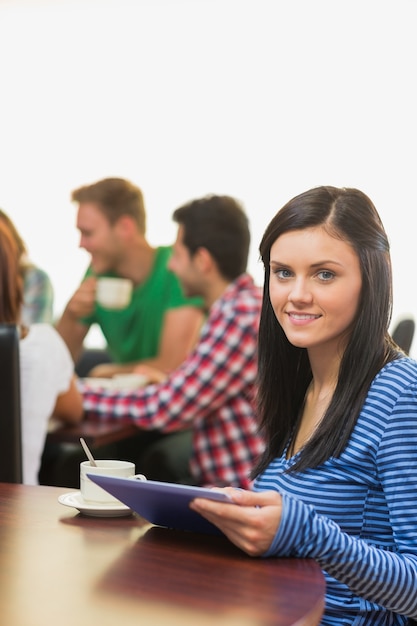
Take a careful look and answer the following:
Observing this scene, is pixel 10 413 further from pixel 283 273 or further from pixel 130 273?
pixel 130 273

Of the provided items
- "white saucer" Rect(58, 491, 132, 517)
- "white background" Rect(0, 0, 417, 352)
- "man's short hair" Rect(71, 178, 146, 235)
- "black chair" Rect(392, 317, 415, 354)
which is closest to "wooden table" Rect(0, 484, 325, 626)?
"white saucer" Rect(58, 491, 132, 517)

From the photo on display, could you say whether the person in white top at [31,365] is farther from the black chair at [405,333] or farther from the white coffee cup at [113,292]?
the black chair at [405,333]

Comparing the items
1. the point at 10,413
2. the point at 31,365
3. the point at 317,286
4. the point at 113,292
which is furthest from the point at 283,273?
the point at 113,292

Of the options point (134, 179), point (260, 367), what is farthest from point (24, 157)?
point (260, 367)

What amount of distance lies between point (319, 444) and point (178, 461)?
5.11 feet

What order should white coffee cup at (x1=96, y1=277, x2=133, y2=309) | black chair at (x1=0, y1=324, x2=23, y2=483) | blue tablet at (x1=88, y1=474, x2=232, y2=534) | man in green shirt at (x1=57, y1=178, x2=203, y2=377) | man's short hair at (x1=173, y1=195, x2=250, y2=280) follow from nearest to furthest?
blue tablet at (x1=88, y1=474, x2=232, y2=534)
black chair at (x1=0, y1=324, x2=23, y2=483)
man's short hair at (x1=173, y1=195, x2=250, y2=280)
white coffee cup at (x1=96, y1=277, x2=133, y2=309)
man in green shirt at (x1=57, y1=178, x2=203, y2=377)

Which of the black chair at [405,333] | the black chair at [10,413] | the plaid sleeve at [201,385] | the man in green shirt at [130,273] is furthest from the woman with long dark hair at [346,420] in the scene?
the man in green shirt at [130,273]

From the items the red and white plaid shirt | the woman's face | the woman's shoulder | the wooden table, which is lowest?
the red and white plaid shirt

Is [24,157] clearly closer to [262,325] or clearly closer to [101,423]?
[101,423]

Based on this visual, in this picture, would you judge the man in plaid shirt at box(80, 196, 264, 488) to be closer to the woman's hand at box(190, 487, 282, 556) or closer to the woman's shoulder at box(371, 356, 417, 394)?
the woman's shoulder at box(371, 356, 417, 394)

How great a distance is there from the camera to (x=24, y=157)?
17.1 ft

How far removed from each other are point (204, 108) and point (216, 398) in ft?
8.67

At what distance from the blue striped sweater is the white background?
3235 mm

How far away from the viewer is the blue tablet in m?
1.03
